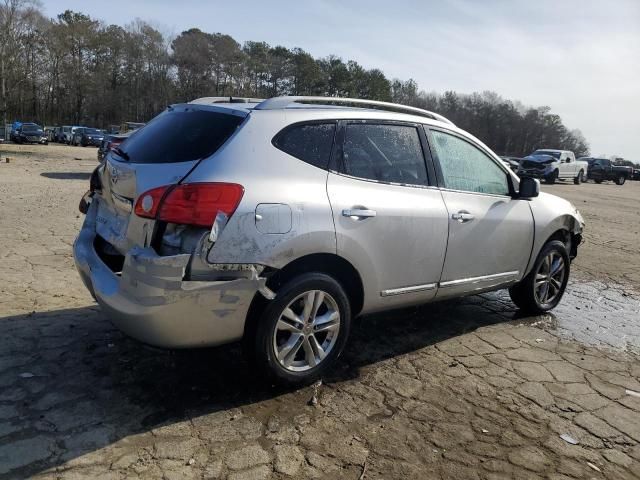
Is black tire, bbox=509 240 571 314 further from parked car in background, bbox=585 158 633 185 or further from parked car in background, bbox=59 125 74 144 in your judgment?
parked car in background, bbox=59 125 74 144

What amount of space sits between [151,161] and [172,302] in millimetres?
920

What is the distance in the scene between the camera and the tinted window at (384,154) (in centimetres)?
363

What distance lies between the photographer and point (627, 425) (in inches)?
131

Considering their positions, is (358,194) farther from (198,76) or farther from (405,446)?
(198,76)

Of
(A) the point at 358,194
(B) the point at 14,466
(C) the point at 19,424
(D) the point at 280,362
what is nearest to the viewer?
(B) the point at 14,466

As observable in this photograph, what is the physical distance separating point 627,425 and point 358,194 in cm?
221

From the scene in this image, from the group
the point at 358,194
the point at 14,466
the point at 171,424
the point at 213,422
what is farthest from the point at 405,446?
the point at 14,466

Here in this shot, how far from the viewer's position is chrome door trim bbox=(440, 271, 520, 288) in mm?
4193

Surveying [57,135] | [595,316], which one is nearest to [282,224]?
[595,316]

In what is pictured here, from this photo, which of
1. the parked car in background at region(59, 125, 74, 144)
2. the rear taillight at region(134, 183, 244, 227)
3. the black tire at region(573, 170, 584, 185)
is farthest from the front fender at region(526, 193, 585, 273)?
the parked car in background at region(59, 125, 74, 144)

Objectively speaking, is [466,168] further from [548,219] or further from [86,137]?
[86,137]

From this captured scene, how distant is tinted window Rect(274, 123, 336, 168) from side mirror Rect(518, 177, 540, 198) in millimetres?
2057

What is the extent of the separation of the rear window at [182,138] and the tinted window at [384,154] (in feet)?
2.66

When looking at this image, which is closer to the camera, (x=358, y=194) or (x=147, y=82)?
(x=358, y=194)
